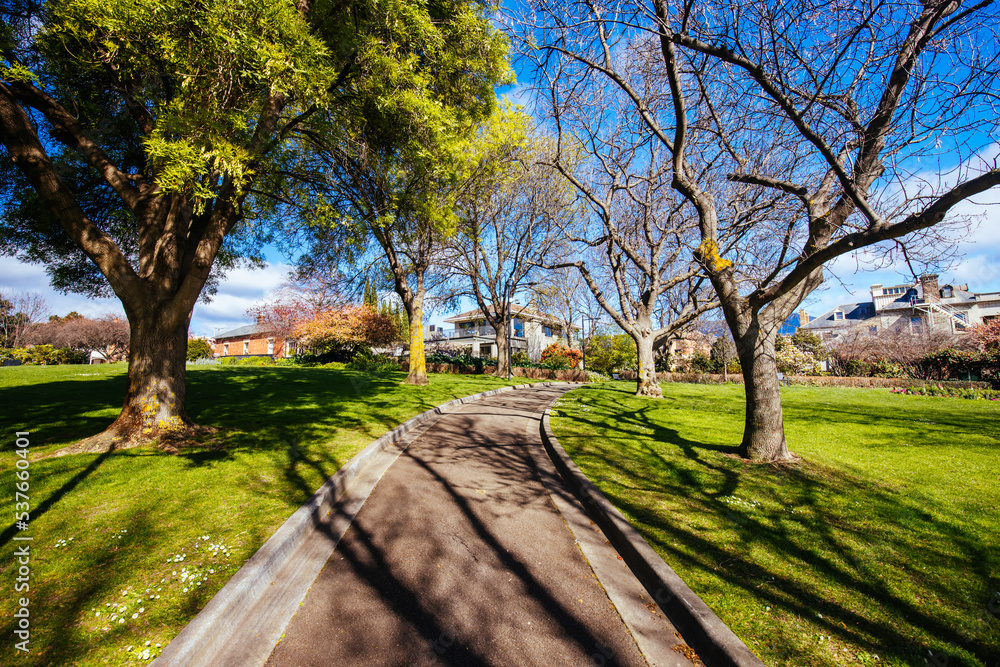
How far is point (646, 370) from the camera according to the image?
14.5 meters

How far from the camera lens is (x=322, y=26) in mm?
7023

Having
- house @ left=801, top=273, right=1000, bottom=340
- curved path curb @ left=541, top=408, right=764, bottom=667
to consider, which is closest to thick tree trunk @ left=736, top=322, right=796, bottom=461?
curved path curb @ left=541, top=408, right=764, bottom=667

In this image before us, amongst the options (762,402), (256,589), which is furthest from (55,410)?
(762,402)

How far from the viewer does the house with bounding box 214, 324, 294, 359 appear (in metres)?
51.1

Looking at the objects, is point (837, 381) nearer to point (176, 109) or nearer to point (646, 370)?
point (646, 370)

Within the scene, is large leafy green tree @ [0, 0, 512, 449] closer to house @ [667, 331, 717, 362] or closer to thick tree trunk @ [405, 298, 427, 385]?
thick tree trunk @ [405, 298, 427, 385]

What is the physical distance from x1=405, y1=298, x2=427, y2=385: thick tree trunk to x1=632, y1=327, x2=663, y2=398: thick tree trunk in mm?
8475

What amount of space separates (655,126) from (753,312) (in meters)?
3.51

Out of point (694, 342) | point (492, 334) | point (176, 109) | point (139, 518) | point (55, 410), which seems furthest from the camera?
point (492, 334)

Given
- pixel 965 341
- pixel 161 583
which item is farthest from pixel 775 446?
pixel 965 341

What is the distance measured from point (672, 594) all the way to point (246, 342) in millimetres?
65019

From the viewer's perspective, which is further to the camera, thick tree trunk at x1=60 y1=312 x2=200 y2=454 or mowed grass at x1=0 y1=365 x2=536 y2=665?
thick tree trunk at x1=60 y1=312 x2=200 y2=454

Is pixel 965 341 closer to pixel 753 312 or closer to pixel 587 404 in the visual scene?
pixel 587 404

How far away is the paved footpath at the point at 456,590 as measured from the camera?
7.41ft
